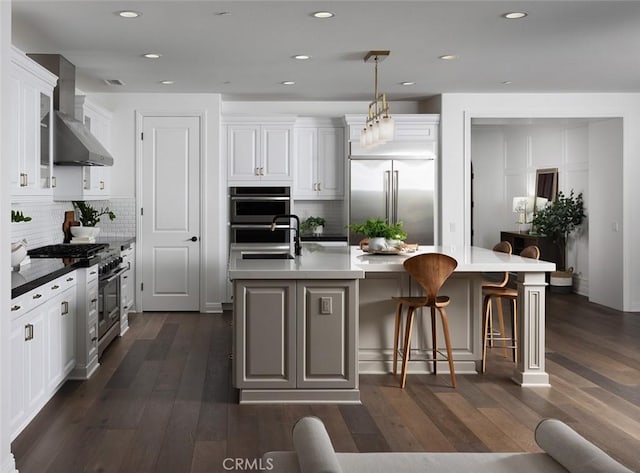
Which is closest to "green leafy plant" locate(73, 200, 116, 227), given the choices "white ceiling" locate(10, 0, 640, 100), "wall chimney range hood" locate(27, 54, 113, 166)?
"white ceiling" locate(10, 0, 640, 100)

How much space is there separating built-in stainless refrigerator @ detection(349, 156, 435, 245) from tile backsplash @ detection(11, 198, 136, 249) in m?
2.63

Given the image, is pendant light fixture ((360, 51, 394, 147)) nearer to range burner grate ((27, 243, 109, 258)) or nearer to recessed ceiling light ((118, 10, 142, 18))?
recessed ceiling light ((118, 10, 142, 18))

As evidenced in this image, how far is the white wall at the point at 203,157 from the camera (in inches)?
327

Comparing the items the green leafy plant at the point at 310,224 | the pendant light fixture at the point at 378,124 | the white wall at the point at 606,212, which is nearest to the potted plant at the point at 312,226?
the green leafy plant at the point at 310,224

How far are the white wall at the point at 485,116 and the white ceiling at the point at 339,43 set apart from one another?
10.8 inches

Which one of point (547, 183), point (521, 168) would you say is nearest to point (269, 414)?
point (547, 183)

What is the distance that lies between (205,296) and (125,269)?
152cm

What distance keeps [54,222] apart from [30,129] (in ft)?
6.45

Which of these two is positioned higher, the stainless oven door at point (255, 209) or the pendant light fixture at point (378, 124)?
the pendant light fixture at point (378, 124)

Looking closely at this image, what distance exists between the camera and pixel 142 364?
5.72m

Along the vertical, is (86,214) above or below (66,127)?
below

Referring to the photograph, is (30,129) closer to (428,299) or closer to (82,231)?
(82,231)

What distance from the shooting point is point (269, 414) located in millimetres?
4426

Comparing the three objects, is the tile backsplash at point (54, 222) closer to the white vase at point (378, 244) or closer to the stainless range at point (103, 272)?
the stainless range at point (103, 272)
